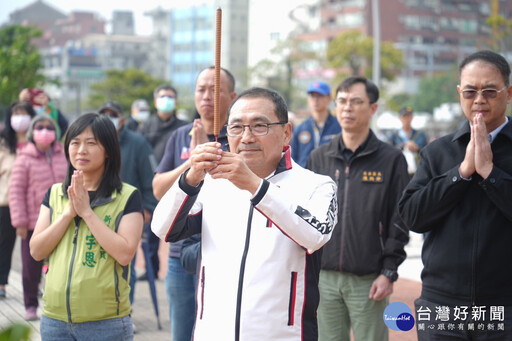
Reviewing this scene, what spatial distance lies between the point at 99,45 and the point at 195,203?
14215cm

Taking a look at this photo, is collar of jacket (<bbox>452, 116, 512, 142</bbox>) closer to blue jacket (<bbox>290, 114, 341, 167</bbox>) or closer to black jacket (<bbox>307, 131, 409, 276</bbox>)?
black jacket (<bbox>307, 131, 409, 276</bbox>)

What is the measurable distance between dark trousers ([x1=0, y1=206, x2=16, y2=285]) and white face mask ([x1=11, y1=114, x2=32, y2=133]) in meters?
0.94

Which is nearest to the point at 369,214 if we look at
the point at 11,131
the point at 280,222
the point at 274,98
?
the point at 274,98

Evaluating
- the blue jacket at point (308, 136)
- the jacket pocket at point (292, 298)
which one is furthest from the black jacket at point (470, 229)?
the blue jacket at point (308, 136)

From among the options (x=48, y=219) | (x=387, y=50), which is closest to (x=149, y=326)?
(x=48, y=219)

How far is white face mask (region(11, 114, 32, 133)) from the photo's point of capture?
A: 8.17 metres

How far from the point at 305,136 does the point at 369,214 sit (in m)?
3.04

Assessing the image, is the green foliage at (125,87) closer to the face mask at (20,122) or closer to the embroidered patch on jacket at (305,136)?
the face mask at (20,122)

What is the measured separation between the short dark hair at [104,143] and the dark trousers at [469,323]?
2024mm

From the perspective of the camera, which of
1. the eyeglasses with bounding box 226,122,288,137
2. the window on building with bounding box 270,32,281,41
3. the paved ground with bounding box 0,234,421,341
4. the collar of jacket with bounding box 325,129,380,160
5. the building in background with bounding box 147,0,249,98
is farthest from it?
the building in background with bounding box 147,0,249,98

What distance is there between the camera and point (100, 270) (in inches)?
157

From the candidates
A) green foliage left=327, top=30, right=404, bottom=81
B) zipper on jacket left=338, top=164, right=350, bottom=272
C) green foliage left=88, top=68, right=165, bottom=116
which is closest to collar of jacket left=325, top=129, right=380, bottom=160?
zipper on jacket left=338, top=164, right=350, bottom=272

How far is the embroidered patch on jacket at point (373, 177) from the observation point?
15.5 ft

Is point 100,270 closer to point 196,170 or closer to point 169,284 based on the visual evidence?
point 169,284
